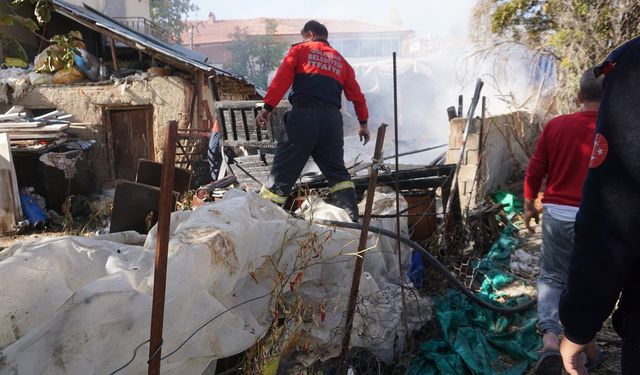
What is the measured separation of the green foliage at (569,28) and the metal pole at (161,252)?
287 inches

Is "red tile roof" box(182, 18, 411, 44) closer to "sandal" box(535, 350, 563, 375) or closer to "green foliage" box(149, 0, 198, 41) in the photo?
"green foliage" box(149, 0, 198, 41)

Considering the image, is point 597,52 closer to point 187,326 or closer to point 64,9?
point 187,326

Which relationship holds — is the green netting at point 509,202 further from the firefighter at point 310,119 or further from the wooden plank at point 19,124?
the wooden plank at point 19,124

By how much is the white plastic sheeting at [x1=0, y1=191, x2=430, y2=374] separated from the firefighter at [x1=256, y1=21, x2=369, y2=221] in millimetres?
1220

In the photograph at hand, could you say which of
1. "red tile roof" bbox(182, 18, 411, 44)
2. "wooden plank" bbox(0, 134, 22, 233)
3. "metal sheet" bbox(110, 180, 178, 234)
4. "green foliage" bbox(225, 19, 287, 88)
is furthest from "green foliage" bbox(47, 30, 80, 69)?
"red tile roof" bbox(182, 18, 411, 44)

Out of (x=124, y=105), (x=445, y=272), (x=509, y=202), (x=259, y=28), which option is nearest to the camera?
(x=445, y=272)

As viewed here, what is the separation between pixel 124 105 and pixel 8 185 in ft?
10.5

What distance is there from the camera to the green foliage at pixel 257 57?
82.3ft

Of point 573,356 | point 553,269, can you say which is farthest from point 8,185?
point 573,356

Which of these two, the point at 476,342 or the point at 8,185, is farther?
the point at 8,185

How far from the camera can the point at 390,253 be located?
3471mm

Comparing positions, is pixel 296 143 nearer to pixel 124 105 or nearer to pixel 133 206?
pixel 133 206

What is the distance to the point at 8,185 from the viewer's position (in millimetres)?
8031

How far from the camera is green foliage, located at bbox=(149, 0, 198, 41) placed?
2512 cm
